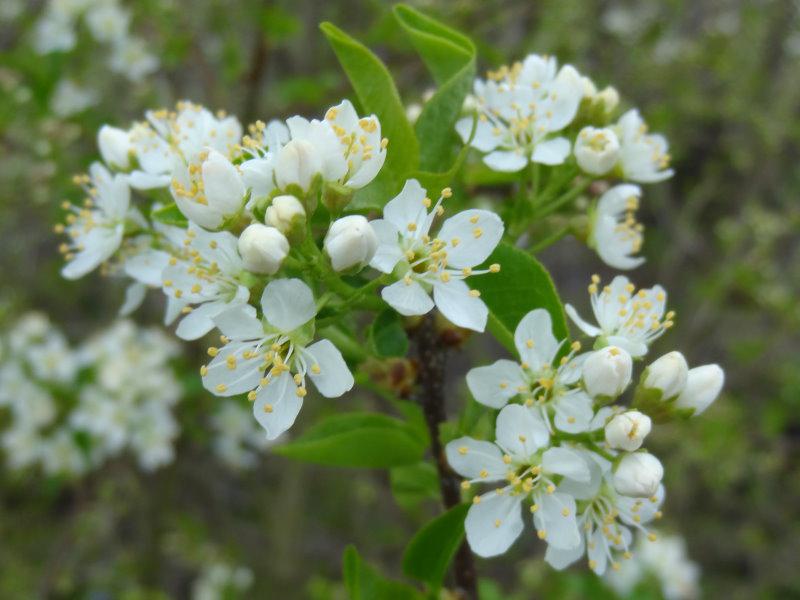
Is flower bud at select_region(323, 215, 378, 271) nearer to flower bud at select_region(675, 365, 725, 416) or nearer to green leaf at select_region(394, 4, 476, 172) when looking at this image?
green leaf at select_region(394, 4, 476, 172)

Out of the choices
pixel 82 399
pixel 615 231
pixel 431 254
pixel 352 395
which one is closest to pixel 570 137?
pixel 615 231

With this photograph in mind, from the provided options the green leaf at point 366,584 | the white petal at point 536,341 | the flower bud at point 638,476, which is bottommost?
the green leaf at point 366,584

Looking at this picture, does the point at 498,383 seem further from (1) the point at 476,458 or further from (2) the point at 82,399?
(2) the point at 82,399

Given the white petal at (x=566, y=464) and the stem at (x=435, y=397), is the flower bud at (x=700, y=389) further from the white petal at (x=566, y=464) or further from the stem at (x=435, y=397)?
the stem at (x=435, y=397)

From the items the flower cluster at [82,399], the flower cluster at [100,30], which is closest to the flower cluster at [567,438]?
the flower cluster at [82,399]

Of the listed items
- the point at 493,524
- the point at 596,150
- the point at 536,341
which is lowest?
the point at 493,524

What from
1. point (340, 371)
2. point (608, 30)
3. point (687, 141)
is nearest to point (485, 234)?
point (340, 371)
